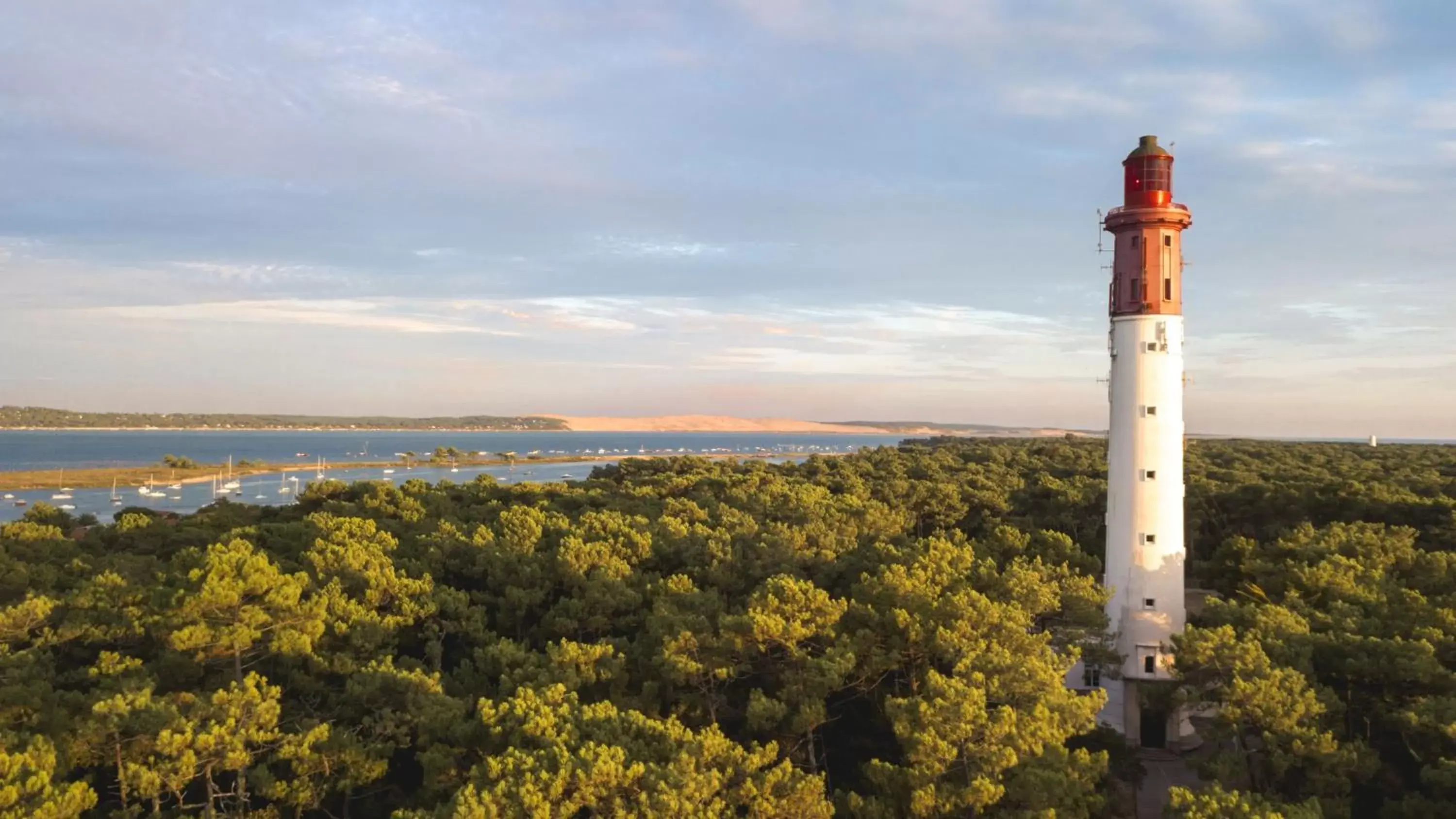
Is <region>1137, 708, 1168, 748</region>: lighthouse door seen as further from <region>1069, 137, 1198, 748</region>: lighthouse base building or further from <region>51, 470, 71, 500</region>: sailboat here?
<region>51, 470, 71, 500</region>: sailboat

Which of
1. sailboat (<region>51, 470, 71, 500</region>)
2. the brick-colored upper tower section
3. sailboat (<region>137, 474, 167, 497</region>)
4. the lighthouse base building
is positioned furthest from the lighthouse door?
sailboat (<region>51, 470, 71, 500</region>)

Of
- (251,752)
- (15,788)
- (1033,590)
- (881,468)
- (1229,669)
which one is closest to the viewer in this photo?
(15,788)

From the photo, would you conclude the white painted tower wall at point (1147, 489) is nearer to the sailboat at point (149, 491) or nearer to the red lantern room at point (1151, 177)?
the red lantern room at point (1151, 177)

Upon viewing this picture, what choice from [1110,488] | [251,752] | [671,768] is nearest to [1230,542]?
[1110,488]

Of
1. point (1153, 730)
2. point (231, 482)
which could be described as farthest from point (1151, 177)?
point (231, 482)

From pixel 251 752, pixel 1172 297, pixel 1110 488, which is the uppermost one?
pixel 1172 297

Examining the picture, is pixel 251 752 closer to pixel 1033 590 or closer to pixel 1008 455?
pixel 1033 590
